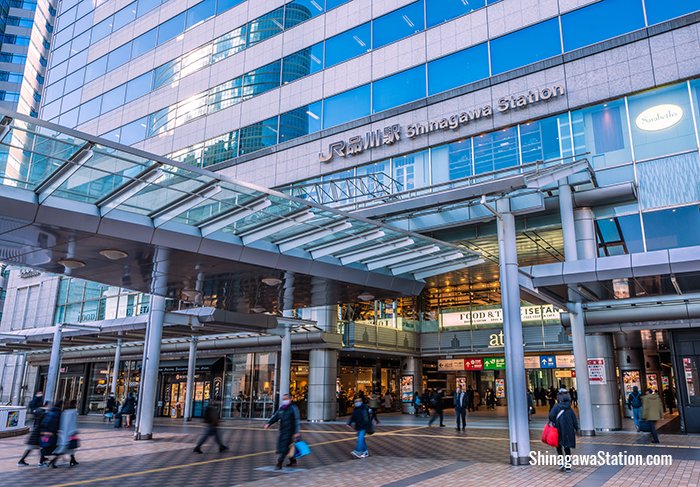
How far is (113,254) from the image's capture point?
1229 centimetres

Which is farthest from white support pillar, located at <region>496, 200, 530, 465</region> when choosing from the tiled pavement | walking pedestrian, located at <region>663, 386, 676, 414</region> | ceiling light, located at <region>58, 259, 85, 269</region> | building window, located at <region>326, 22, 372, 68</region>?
walking pedestrian, located at <region>663, 386, 676, 414</region>

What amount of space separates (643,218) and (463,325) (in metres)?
14.3

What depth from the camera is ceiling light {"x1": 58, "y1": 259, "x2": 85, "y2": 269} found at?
1272cm

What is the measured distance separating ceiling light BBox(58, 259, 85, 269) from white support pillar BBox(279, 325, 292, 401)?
1260cm

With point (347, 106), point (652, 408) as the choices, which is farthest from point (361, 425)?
point (347, 106)

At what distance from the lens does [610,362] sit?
18984mm

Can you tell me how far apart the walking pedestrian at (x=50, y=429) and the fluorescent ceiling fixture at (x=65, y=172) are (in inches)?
203

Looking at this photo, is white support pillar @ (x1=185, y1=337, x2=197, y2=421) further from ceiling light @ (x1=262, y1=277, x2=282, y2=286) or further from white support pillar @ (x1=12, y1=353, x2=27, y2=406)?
white support pillar @ (x1=12, y1=353, x2=27, y2=406)

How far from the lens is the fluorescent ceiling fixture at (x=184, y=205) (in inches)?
429

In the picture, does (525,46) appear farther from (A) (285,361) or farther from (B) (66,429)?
(B) (66,429)

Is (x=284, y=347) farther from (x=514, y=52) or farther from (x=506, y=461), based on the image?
(x=514, y=52)

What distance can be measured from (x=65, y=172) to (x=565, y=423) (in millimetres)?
10974

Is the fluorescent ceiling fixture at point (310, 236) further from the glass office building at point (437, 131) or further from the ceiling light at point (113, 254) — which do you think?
the glass office building at point (437, 131)

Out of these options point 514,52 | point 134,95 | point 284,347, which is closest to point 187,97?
point 134,95
